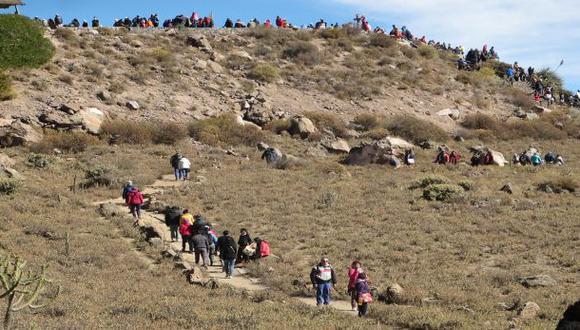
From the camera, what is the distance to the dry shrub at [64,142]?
32906 millimetres

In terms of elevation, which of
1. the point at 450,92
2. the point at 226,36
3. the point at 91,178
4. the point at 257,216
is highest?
the point at 226,36

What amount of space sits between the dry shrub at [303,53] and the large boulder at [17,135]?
89.3 feet

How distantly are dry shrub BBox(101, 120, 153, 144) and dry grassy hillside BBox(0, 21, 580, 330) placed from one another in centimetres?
11

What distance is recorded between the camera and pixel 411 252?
18906 mm

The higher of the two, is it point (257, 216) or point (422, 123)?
point (422, 123)

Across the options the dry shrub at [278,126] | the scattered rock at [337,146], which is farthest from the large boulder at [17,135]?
the scattered rock at [337,146]

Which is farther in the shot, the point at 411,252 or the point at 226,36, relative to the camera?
the point at 226,36

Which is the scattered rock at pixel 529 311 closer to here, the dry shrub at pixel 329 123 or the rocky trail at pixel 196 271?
the rocky trail at pixel 196 271

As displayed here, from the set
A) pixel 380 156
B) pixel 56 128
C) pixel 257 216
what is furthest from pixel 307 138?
pixel 257 216

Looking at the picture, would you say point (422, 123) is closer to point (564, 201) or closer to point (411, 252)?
point (564, 201)

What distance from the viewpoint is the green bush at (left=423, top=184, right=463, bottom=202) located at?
86.4 ft

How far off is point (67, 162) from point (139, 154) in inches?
161

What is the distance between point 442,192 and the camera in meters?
26.7

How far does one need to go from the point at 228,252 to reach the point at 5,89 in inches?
1039
